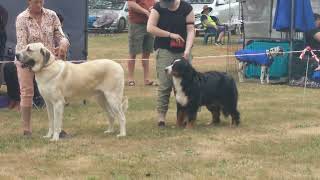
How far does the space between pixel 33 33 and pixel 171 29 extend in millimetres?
1736

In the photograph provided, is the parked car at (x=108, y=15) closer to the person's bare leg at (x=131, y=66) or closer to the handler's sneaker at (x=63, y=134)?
the person's bare leg at (x=131, y=66)

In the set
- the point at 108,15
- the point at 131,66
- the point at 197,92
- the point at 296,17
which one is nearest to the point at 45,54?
the point at 197,92

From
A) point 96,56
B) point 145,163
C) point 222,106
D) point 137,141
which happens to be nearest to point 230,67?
point 96,56

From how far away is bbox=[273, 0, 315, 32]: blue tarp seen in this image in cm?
1286

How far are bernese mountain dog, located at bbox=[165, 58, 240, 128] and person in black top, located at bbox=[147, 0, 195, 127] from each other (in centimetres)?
25

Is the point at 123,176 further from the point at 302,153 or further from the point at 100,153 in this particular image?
the point at 302,153

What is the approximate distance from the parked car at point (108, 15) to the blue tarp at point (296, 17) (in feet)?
54.9

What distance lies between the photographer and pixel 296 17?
509 inches

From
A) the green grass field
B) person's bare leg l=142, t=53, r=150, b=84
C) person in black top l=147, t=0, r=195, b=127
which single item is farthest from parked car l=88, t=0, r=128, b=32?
person in black top l=147, t=0, r=195, b=127

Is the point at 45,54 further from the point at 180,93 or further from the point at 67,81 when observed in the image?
the point at 180,93

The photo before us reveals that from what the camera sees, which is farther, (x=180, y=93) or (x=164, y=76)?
(x=164, y=76)

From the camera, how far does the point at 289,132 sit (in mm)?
8141

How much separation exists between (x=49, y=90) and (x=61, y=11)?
3.91m

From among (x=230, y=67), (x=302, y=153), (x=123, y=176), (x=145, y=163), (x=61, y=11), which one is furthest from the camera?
(x=230, y=67)
